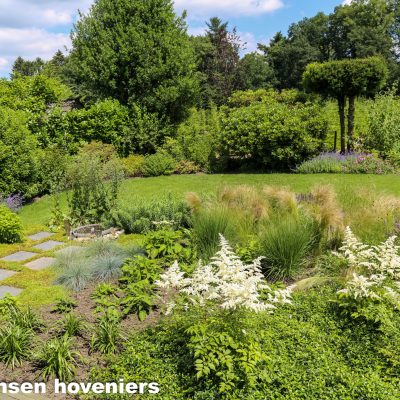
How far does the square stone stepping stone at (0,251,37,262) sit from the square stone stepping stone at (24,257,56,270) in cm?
26

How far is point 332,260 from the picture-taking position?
4906 mm

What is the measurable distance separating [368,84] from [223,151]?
466 cm

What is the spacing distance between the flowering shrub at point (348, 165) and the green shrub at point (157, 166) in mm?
3868

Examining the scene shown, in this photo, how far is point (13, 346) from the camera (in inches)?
140

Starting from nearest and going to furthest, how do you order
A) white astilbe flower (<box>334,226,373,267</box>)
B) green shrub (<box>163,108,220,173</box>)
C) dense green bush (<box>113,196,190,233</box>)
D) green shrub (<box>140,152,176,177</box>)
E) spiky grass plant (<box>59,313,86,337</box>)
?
spiky grass plant (<box>59,313,86,337</box>), white astilbe flower (<box>334,226,373,267</box>), dense green bush (<box>113,196,190,233</box>), green shrub (<box>140,152,176,177</box>), green shrub (<box>163,108,220,173</box>)

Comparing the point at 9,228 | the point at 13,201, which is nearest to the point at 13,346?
the point at 9,228

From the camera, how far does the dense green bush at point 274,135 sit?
12133mm

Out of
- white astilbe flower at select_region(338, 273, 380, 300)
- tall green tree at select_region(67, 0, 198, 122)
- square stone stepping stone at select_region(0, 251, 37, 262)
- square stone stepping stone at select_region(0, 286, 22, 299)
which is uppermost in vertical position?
tall green tree at select_region(67, 0, 198, 122)

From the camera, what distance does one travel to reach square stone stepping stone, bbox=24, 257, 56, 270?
19.5 feet

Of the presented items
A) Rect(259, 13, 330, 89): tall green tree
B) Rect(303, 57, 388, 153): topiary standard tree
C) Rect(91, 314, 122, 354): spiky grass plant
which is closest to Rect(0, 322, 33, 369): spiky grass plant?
Rect(91, 314, 122, 354): spiky grass plant

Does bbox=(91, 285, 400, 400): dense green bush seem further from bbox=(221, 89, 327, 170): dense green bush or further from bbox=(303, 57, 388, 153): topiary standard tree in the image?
bbox=(303, 57, 388, 153): topiary standard tree

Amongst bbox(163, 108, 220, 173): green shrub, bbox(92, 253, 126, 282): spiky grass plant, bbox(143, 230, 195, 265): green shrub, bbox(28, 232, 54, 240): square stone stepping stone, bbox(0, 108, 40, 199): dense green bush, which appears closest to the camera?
bbox(92, 253, 126, 282): spiky grass plant

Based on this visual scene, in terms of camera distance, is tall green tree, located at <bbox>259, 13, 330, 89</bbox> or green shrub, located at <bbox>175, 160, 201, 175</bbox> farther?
tall green tree, located at <bbox>259, 13, 330, 89</bbox>

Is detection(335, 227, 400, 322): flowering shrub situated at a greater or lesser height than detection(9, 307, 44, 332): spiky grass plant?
greater
